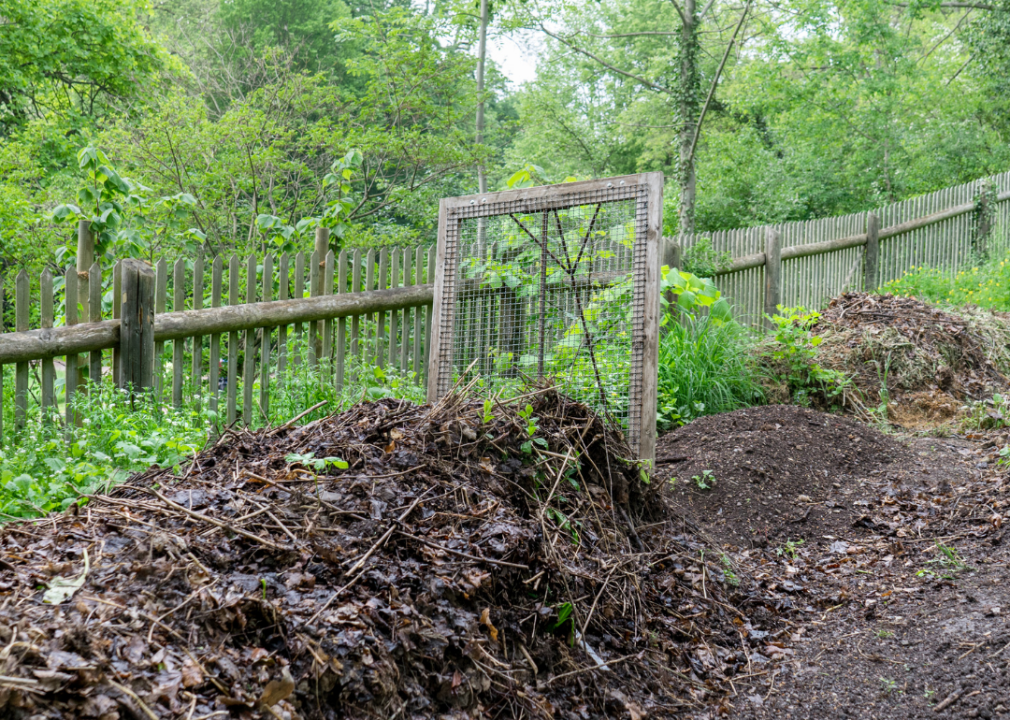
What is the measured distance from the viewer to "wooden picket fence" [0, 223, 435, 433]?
4.07 m

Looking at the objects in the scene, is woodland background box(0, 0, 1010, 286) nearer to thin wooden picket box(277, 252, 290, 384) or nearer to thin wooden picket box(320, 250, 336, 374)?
thin wooden picket box(320, 250, 336, 374)

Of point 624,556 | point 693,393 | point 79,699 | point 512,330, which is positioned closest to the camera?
point 79,699

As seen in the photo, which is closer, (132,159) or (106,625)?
(106,625)

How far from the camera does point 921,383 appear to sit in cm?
701

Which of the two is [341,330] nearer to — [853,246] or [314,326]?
[314,326]

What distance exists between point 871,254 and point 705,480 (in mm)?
7759

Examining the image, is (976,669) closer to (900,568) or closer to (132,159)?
(900,568)

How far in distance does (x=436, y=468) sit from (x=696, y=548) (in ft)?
4.88

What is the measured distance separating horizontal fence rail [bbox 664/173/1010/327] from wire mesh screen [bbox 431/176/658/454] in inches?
125

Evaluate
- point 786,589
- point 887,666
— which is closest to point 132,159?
point 786,589

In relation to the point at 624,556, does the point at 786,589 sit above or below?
below

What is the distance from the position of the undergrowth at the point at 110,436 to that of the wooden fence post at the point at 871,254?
8.10 m

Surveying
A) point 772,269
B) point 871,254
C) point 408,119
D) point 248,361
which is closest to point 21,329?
point 248,361

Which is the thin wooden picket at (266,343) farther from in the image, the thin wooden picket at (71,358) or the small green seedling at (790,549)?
the small green seedling at (790,549)
